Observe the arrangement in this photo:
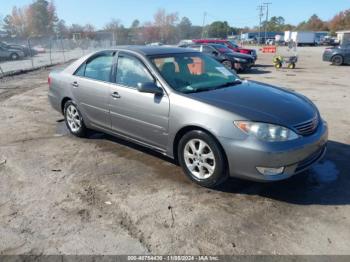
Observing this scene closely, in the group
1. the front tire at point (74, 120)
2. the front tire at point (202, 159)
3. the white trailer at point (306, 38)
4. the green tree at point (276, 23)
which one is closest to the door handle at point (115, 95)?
the front tire at point (74, 120)

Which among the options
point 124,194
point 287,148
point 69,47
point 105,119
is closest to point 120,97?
point 105,119

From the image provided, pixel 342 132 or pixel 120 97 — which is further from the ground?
pixel 120 97

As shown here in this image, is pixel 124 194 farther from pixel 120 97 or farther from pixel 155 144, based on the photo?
pixel 120 97

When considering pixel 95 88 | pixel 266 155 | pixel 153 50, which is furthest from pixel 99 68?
pixel 266 155

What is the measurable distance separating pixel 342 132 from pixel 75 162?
4641mm

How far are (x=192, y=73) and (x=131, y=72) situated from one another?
0.84 m

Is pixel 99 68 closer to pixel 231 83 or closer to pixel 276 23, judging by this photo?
Result: pixel 231 83

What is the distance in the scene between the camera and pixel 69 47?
134 ft

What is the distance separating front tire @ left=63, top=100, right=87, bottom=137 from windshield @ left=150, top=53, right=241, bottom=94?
1.93 m

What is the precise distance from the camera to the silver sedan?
3.72 m

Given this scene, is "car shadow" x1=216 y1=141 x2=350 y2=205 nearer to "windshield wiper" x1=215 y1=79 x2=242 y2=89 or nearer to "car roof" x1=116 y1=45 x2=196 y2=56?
"windshield wiper" x1=215 y1=79 x2=242 y2=89

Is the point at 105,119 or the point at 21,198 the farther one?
the point at 105,119

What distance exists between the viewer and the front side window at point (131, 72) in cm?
469

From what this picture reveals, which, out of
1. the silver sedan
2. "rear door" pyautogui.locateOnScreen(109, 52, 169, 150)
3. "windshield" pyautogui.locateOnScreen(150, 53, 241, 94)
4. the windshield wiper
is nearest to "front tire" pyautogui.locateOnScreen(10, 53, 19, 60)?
the silver sedan
